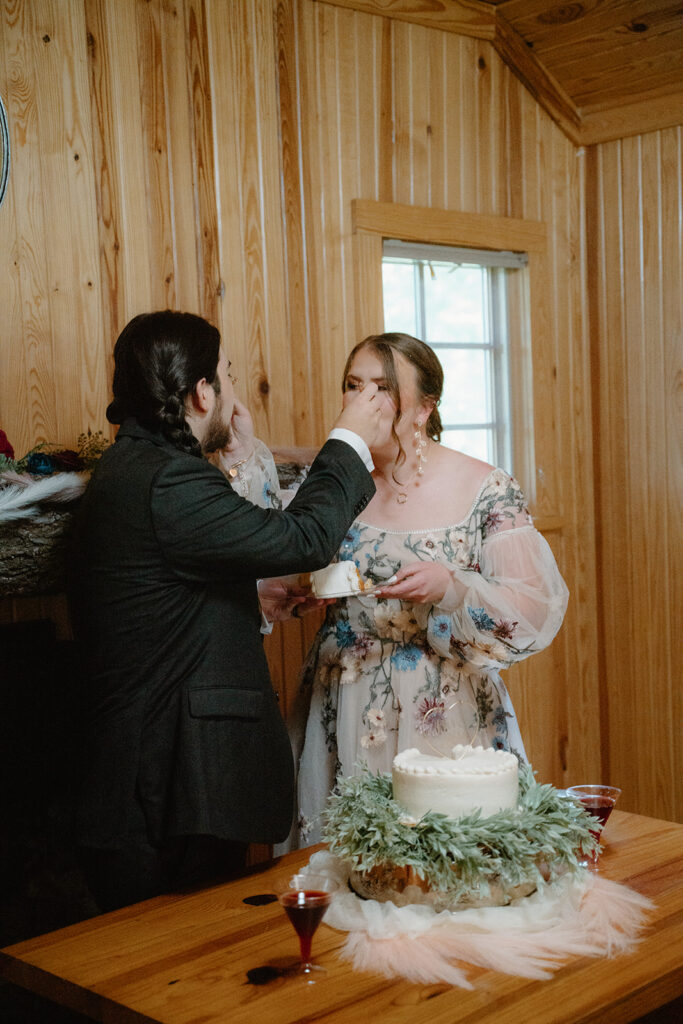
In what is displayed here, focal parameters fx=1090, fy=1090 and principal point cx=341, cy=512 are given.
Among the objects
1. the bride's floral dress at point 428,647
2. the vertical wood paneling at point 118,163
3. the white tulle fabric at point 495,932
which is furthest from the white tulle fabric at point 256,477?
the white tulle fabric at point 495,932

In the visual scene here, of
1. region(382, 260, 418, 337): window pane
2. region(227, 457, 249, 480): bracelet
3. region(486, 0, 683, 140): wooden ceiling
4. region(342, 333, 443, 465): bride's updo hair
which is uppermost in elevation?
region(486, 0, 683, 140): wooden ceiling

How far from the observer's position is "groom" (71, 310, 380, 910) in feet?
5.94

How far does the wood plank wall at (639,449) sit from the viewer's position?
3834 mm

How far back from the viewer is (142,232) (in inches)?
112

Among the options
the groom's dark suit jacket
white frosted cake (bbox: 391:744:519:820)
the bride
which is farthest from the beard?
white frosted cake (bbox: 391:744:519:820)

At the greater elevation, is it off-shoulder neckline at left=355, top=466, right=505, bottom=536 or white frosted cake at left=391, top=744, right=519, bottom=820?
off-shoulder neckline at left=355, top=466, right=505, bottom=536

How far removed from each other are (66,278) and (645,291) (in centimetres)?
215

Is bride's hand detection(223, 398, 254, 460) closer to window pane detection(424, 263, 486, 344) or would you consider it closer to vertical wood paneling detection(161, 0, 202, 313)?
vertical wood paneling detection(161, 0, 202, 313)

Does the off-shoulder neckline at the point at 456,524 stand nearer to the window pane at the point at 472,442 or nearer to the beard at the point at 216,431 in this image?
the beard at the point at 216,431

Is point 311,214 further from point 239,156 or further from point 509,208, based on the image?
point 509,208

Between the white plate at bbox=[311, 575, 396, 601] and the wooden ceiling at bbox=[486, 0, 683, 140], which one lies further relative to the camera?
the wooden ceiling at bbox=[486, 0, 683, 140]

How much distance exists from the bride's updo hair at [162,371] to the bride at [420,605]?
0.59 metres

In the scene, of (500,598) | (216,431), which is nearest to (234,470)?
(216,431)

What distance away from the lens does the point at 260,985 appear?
144 centimetres
